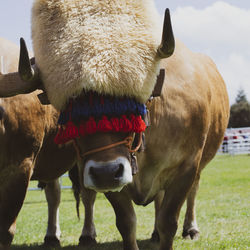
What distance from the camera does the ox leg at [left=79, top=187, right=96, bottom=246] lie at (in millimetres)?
6109

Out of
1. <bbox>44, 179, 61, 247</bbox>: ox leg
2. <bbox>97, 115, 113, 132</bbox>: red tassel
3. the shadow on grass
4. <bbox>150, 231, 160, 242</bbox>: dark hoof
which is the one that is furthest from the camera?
<bbox>44, 179, 61, 247</bbox>: ox leg

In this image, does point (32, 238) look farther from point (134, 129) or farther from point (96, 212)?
point (134, 129)

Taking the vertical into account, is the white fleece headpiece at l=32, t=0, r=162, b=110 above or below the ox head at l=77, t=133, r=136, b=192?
above

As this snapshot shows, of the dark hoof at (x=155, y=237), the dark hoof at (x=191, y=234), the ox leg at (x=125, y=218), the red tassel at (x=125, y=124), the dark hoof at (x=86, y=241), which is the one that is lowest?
Result: the dark hoof at (x=86, y=241)

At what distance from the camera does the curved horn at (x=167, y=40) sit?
320 cm

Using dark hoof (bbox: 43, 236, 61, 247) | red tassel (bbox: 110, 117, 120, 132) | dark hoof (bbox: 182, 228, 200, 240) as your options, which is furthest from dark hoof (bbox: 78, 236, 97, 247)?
red tassel (bbox: 110, 117, 120, 132)

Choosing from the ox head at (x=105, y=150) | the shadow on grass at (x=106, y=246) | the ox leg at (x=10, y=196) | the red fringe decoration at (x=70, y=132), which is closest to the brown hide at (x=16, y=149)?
the ox leg at (x=10, y=196)

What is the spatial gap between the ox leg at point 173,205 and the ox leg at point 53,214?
236 cm

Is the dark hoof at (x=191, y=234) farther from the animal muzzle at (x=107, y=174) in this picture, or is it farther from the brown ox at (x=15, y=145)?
the animal muzzle at (x=107, y=174)

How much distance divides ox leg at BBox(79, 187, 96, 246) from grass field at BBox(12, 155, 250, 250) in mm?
142

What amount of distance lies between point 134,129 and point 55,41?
2.92ft

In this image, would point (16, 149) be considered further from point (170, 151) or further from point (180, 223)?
point (180, 223)

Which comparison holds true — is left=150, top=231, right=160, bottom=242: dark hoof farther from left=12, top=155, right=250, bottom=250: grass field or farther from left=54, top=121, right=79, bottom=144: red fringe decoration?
left=54, top=121, right=79, bottom=144: red fringe decoration

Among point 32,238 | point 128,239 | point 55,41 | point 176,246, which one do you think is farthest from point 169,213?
point 32,238
